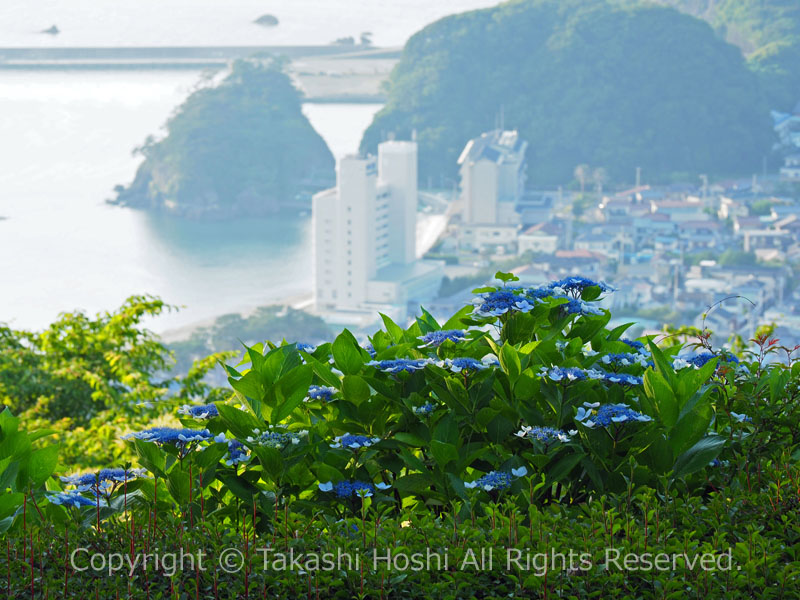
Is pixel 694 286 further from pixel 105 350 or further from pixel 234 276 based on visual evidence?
pixel 105 350

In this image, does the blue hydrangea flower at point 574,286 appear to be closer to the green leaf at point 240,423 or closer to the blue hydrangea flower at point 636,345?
the blue hydrangea flower at point 636,345

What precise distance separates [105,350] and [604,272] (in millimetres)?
18965

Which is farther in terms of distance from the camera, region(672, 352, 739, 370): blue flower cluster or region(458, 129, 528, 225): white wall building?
region(458, 129, 528, 225): white wall building

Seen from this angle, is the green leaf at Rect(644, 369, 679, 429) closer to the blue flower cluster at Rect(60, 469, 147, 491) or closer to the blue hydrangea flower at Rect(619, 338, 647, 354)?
the blue hydrangea flower at Rect(619, 338, 647, 354)

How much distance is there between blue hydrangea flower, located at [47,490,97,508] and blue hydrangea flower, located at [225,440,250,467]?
0.15 meters

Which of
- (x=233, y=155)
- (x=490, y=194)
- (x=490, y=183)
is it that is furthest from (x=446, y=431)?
(x=233, y=155)

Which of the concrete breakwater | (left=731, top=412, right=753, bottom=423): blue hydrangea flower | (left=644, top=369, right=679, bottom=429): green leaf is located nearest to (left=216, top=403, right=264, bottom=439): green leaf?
(left=644, top=369, right=679, bottom=429): green leaf

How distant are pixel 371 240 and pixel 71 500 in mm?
21275

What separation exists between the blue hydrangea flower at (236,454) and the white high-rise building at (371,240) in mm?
20292

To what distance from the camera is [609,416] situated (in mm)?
999

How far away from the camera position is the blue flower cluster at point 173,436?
972 mm

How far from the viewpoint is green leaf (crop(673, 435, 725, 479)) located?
40.1 inches

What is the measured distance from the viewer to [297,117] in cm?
2750

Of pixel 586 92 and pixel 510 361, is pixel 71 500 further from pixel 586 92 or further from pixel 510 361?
pixel 586 92
